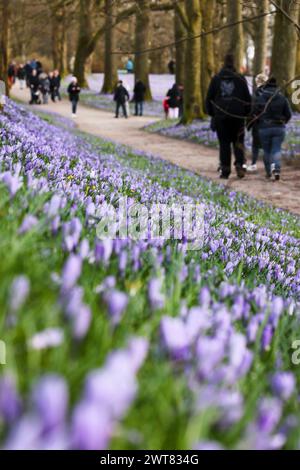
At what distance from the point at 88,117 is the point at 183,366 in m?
38.6

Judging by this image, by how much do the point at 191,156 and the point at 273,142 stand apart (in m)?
5.88

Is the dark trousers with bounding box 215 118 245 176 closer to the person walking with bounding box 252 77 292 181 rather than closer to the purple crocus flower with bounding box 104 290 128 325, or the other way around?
the person walking with bounding box 252 77 292 181

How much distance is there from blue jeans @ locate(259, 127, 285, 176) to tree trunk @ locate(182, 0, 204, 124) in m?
10.8

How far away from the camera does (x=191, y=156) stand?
21953 millimetres

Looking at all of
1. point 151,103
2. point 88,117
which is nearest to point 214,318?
point 88,117

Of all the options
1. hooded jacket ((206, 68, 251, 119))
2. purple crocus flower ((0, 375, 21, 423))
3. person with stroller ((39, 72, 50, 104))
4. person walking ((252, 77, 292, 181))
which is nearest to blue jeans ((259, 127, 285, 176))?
person walking ((252, 77, 292, 181))

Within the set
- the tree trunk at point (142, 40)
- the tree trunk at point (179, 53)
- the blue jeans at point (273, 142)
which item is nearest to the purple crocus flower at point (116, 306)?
the blue jeans at point (273, 142)

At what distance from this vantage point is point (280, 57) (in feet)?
73.9

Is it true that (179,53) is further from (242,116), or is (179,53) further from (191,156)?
(242,116)

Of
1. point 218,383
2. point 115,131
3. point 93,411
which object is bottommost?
point 115,131

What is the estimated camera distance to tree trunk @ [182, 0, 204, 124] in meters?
26.8

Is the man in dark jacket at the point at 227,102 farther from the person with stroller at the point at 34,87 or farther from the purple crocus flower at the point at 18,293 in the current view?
the person with stroller at the point at 34,87

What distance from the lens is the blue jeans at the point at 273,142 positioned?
16156mm
